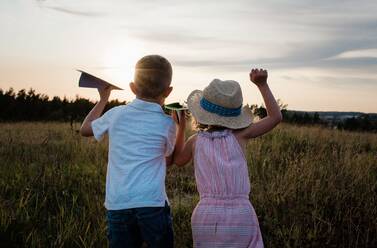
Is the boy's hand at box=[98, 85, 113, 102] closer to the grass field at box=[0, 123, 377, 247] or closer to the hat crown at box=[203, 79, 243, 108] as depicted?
the hat crown at box=[203, 79, 243, 108]

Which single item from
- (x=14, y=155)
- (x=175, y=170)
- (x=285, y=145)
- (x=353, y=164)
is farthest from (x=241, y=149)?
(x=285, y=145)

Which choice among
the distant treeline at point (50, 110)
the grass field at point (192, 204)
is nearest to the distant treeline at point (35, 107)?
the distant treeline at point (50, 110)

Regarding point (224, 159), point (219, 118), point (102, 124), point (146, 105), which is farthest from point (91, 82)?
point (224, 159)

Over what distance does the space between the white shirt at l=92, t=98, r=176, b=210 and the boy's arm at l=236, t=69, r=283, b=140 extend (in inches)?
19.2

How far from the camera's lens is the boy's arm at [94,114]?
3.34 metres

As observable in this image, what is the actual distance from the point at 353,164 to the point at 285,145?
362cm

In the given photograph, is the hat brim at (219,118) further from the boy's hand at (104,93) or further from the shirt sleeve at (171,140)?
the boy's hand at (104,93)

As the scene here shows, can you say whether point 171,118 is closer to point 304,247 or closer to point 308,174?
point 304,247

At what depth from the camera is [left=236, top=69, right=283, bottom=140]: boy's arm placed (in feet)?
11.0

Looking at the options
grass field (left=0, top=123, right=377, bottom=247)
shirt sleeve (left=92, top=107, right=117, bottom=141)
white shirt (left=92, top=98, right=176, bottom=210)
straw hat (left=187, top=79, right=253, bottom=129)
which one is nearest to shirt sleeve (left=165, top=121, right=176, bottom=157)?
white shirt (left=92, top=98, right=176, bottom=210)

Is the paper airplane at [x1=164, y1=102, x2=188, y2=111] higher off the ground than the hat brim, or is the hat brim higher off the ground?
the paper airplane at [x1=164, y1=102, x2=188, y2=111]

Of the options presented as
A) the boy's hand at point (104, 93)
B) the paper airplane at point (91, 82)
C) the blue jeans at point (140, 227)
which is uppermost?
the paper airplane at point (91, 82)

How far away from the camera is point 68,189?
553 centimetres

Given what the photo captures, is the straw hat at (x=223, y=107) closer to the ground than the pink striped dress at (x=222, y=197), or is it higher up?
higher up
